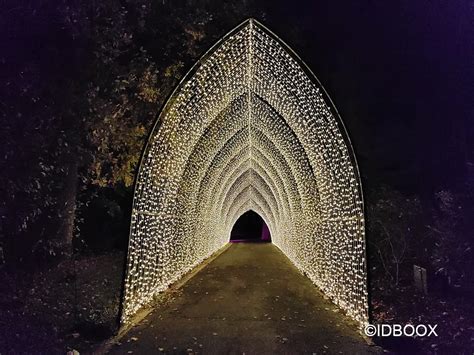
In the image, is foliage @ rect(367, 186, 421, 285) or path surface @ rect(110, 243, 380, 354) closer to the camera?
path surface @ rect(110, 243, 380, 354)

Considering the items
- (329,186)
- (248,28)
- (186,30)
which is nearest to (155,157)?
(248,28)

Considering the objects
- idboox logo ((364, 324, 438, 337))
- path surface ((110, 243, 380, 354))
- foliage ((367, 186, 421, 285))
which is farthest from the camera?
foliage ((367, 186, 421, 285))

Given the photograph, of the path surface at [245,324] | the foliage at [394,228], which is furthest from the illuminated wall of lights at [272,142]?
the foliage at [394,228]

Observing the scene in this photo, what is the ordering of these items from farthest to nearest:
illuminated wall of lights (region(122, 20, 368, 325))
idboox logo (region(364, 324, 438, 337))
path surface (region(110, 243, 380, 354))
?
illuminated wall of lights (region(122, 20, 368, 325)) → idboox logo (region(364, 324, 438, 337)) → path surface (region(110, 243, 380, 354))

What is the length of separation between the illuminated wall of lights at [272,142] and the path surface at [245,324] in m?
0.35

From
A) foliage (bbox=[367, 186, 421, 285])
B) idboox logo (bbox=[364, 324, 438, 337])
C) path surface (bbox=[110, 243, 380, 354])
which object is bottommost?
path surface (bbox=[110, 243, 380, 354])

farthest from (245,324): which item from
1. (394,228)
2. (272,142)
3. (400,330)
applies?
(272,142)

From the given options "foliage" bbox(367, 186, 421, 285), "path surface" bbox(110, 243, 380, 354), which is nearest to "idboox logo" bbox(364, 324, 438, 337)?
"path surface" bbox(110, 243, 380, 354)

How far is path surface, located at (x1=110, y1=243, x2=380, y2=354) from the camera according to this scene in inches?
183

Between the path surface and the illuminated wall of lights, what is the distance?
1.14 ft

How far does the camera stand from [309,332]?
5.32m

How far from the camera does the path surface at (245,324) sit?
4.66m

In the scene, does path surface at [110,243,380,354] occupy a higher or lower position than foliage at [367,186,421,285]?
lower

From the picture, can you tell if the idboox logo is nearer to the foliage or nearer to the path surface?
the path surface
